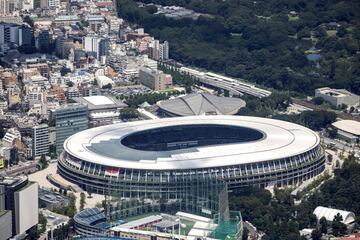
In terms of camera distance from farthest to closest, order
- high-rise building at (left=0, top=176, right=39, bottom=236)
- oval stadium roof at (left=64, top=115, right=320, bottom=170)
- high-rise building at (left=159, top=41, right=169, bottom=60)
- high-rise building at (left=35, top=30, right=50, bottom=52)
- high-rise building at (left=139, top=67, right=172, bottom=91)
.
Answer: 1. high-rise building at (left=35, top=30, right=50, bottom=52)
2. high-rise building at (left=159, top=41, right=169, bottom=60)
3. high-rise building at (left=139, top=67, right=172, bottom=91)
4. oval stadium roof at (left=64, top=115, right=320, bottom=170)
5. high-rise building at (left=0, top=176, right=39, bottom=236)

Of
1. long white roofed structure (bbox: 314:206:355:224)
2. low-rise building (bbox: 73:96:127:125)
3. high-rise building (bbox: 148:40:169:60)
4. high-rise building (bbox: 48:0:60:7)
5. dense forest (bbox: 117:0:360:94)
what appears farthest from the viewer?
high-rise building (bbox: 48:0:60:7)

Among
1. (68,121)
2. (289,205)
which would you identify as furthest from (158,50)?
(289,205)

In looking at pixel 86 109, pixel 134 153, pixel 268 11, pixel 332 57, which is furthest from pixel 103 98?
pixel 268 11

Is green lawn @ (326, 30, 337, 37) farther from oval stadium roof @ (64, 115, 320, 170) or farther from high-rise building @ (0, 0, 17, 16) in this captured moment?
oval stadium roof @ (64, 115, 320, 170)

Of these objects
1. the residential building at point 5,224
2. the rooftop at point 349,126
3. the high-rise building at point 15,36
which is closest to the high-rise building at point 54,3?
the high-rise building at point 15,36

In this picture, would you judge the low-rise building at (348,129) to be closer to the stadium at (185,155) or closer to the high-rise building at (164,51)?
→ the stadium at (185,155)

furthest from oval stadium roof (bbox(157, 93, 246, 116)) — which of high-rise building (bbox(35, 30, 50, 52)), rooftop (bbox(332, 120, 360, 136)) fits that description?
high-rise building (bbox(35, 30, 50, 52))
